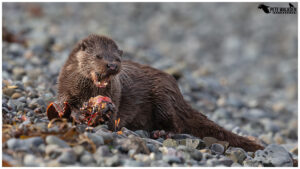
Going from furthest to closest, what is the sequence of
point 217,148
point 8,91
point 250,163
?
point 8,91, point 217,148, point 250,163

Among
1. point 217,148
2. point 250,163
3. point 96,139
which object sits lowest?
point 250,163

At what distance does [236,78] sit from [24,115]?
866cm

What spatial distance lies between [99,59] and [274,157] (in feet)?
6.17

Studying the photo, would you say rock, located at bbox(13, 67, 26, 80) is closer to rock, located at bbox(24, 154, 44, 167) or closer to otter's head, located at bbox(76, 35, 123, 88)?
otter's head, located at bbox(76, 35, 123, 88)

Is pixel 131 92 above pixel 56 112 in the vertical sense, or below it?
above

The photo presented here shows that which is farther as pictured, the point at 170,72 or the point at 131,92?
the point at 170,72

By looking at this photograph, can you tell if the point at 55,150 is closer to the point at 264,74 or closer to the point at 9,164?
the point at 9,164

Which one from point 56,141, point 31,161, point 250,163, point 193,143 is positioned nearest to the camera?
point 31,161

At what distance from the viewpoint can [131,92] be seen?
199 inches

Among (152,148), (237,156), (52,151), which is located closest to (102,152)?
(52,151)

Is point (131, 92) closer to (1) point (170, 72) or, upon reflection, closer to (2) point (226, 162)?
(2) point (226, 162)

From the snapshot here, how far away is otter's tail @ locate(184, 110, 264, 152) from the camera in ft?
16.1

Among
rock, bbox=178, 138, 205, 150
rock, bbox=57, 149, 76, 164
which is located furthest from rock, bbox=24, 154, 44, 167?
rock, bbox=178, 138, 205, 150

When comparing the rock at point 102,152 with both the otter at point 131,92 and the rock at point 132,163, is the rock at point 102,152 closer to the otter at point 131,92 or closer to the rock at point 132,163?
the rock at point 132,163
